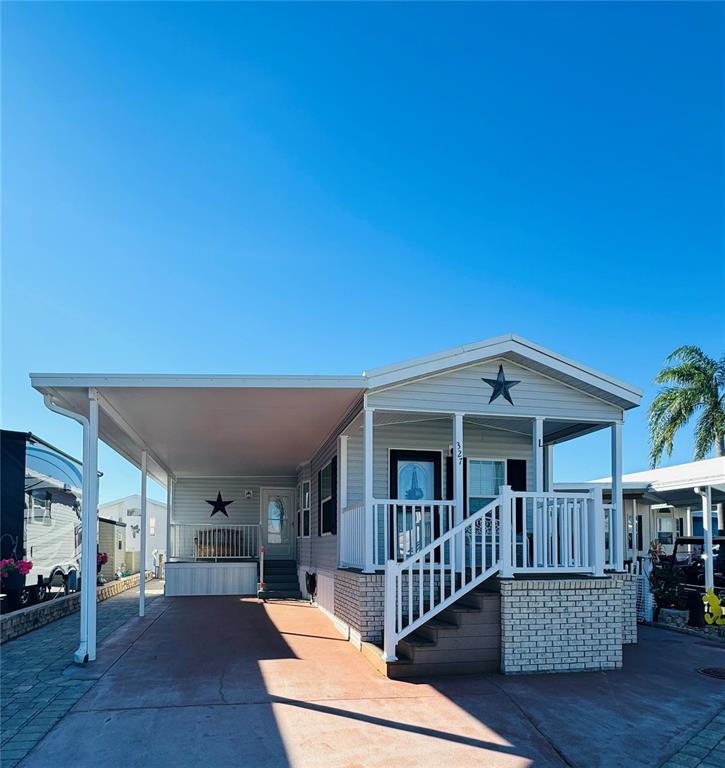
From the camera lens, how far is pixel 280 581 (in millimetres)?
16891

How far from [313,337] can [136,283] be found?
5.81m

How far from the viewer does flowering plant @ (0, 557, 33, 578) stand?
33.7 ft

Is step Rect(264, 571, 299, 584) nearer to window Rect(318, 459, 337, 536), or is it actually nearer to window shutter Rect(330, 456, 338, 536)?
window Rect(318, 459, 337, 536)

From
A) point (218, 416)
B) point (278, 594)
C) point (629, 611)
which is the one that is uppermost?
point (218, 416)

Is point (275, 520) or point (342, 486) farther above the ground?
point (342, 486)

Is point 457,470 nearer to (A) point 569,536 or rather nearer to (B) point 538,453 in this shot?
(B) point 538,453

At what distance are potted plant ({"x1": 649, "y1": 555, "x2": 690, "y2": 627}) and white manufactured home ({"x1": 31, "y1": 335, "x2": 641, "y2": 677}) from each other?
260cm

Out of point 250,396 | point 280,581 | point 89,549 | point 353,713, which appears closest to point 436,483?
point 250,396

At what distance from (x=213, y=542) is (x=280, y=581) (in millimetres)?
2572

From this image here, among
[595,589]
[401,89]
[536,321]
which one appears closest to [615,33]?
[401,89]

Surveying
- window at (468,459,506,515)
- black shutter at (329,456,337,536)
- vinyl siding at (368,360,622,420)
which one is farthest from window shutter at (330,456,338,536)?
vinyl siding at (368,360,622,420)

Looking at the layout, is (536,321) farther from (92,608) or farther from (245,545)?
(92,608)

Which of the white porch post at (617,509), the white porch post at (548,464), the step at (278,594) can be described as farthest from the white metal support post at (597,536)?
the step at (278,594)

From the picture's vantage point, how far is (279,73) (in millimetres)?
11398
